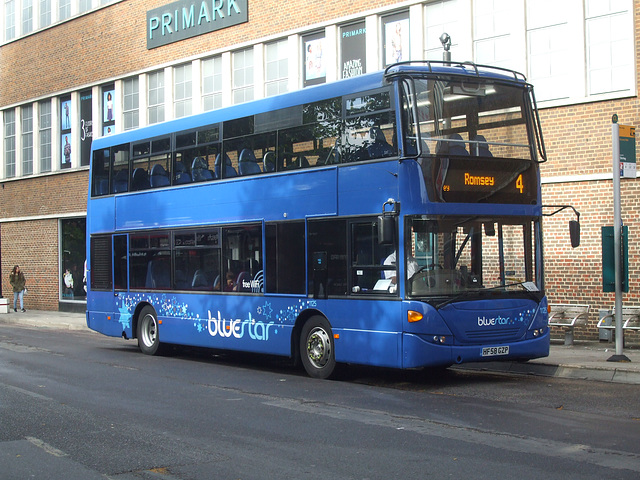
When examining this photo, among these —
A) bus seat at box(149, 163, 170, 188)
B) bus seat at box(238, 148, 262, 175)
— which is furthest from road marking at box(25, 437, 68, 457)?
bus seat at box(149, 163, 170, 188)

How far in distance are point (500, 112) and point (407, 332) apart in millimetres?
3305

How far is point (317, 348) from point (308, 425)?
154 inches

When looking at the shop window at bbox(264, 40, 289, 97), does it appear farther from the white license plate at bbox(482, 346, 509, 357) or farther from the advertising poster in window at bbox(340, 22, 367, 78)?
the white license plate at bbox(482, 346, 509, 357)

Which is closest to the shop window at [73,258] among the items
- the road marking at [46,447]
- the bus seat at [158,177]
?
the bus seat at [158,177]

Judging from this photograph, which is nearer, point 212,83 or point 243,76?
point 243,76

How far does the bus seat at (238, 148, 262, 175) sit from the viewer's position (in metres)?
13.7

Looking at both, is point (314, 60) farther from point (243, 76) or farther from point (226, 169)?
point (226, 169)

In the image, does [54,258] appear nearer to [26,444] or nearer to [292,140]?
[292,140]

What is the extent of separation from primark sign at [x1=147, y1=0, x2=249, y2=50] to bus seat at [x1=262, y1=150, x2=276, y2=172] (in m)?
12.3

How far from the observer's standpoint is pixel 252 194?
1365cm

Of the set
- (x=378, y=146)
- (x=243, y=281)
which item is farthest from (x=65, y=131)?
(x=378, y=146)

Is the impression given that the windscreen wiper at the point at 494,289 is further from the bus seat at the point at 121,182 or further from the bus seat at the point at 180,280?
the bus seat at the point at 121,182

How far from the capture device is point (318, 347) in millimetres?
12500

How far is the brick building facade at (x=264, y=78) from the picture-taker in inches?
654
